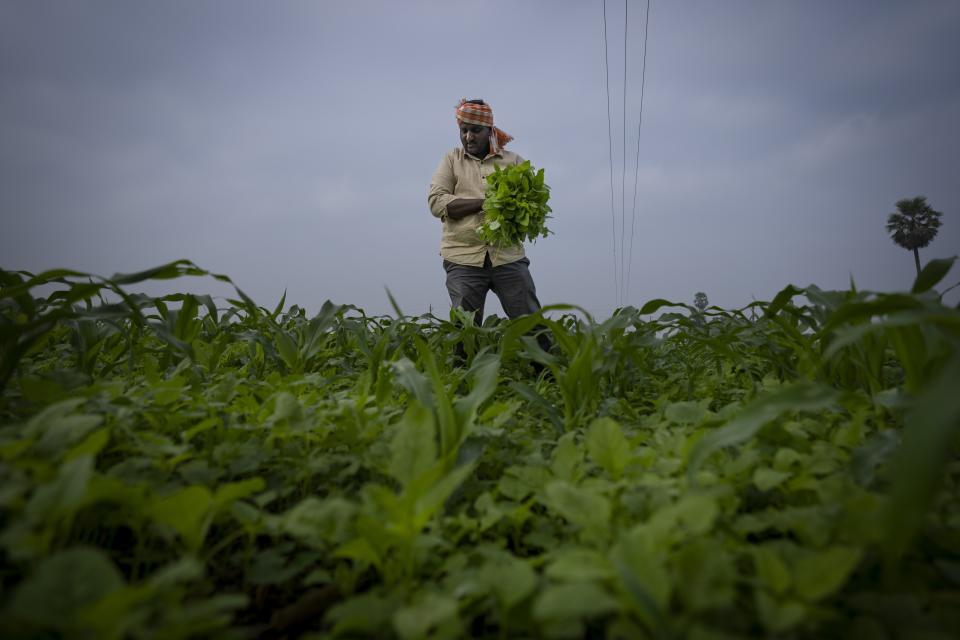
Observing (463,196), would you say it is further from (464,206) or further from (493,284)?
(493,284)

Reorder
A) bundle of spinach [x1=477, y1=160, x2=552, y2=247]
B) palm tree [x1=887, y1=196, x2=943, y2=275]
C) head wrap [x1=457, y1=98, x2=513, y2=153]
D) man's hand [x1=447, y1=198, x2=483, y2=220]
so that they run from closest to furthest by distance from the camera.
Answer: bundle of spinach [x1=477, y1=160, x2=552, y2=247] < man's hand [x1=447, y1=198, x2=483, y2=220] < head wrap [x1=457, y1=98, x2=513, y2=153] < palm tree [x1=887, y1=196, x2=943, y2=275]

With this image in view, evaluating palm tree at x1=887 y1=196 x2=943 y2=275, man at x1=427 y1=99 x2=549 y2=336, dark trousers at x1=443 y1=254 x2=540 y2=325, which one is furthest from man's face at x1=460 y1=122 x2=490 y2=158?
palm tree at x1=887 y1=196 x2=943 y2=275

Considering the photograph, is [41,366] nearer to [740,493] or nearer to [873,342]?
[740,493]

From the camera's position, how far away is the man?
370 centimetres

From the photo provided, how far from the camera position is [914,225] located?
1435 inches

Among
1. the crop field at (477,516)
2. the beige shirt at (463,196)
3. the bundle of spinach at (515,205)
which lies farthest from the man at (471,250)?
the crop field at (477,516)

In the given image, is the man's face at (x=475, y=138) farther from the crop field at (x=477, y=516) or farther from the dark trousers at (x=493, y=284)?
the crop field at (x=477, y=516)

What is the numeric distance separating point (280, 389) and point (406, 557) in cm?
91

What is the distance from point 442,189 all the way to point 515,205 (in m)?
0.90

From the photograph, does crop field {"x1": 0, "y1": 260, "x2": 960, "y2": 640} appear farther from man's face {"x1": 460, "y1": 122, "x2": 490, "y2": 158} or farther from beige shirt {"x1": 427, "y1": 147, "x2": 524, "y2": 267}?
man's face {"x1": 460, "y1": 122, "x2": 490, "y2": 158}

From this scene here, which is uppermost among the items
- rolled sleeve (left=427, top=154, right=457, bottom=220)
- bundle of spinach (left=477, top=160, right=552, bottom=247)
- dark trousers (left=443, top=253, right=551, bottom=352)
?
rolled sleeve (left=427, top=154, right=457, bottom=220)

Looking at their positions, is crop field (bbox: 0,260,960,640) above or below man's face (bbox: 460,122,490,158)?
below

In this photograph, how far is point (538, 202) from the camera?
3307 millimetres

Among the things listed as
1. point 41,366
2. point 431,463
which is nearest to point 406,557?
point 431,463
